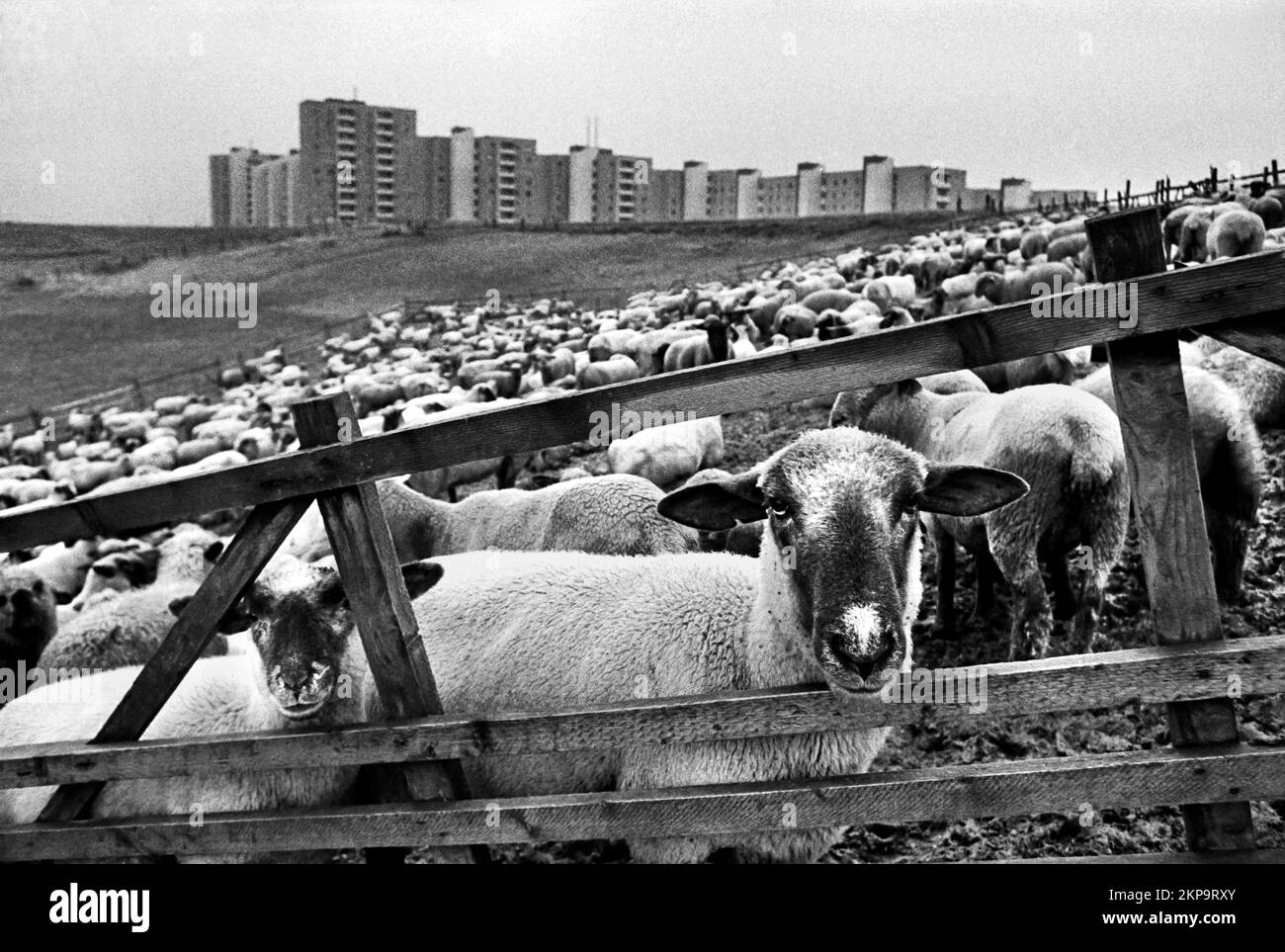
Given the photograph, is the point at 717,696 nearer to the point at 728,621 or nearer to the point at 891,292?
the point at 728,621

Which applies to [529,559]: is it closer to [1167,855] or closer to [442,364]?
[1167,855]

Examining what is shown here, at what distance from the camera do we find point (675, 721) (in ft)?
10.7

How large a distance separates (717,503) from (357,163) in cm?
7791

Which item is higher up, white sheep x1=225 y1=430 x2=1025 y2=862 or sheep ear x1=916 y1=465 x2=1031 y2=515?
sheep ear x1=916 y1=465 x2=1031 y2=515

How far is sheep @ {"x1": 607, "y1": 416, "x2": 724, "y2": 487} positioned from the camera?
9.91 m

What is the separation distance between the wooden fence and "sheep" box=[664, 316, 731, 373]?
1189 centimetres

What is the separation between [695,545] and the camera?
23.2 ft

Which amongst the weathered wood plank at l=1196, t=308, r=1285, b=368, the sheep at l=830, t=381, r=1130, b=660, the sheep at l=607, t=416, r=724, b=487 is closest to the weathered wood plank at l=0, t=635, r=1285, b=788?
the weathered wood plank at l=1196, t=308, r=1285, b=368

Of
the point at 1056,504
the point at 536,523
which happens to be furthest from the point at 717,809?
the point at 536,523

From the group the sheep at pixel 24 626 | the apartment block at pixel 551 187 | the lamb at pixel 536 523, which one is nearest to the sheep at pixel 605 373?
the lamb at pixel 536 523

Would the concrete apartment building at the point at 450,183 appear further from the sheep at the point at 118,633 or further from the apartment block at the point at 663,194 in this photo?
the sheep at the point at 118,633

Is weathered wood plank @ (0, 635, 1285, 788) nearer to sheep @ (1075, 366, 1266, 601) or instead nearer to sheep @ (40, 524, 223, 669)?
sheep @ (40, 524, 223, 669)
